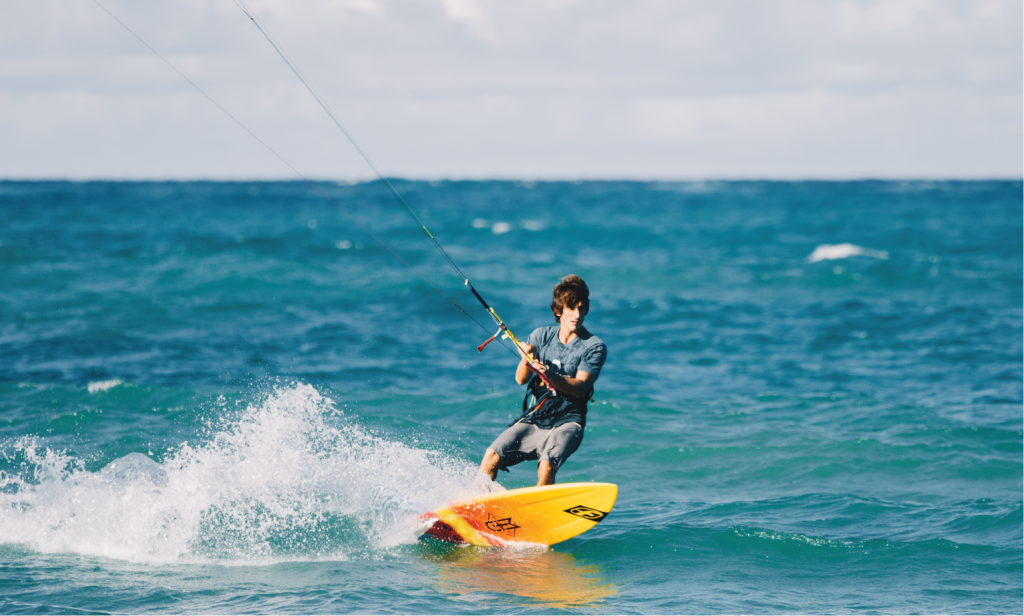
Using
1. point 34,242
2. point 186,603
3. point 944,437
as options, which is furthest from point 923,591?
point 34,242

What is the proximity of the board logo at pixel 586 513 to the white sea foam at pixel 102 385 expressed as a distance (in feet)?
27.1

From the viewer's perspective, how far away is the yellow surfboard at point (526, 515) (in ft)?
25.0

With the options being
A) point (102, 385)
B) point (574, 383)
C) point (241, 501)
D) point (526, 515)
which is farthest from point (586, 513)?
point (102, 385)

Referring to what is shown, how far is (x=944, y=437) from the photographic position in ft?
38.7

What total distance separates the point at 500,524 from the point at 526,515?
0.81 ft

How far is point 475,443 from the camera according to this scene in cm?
1145

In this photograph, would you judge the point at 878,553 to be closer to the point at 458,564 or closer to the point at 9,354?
the point at 458,564

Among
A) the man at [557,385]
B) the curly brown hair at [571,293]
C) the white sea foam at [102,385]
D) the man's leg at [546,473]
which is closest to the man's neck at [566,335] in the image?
the man at [557,385]

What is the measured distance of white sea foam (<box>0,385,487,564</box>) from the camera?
25.3 ft

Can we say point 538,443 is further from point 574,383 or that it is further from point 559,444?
point 574,383

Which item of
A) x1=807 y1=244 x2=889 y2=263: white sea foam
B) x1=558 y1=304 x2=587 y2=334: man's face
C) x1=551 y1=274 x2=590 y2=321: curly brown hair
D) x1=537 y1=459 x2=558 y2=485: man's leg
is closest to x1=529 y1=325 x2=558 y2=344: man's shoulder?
x1=558 y1=304 x2=587 y2=334: man's face

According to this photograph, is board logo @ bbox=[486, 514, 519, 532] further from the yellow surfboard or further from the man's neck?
the man's neck

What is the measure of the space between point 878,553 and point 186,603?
5925 mm

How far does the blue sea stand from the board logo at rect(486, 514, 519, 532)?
21cm
